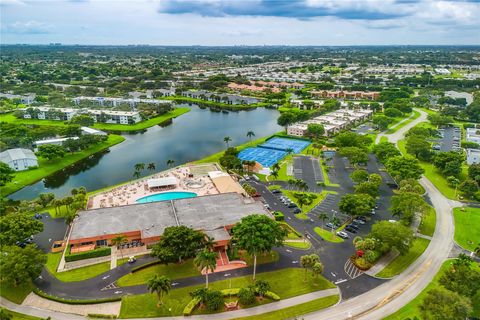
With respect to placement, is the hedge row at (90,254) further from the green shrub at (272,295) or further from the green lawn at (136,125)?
the green lawn at (136,125)

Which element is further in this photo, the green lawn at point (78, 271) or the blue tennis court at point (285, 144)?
the blue tennis court at point (285, 144)

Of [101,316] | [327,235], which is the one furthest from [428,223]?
[101,316]

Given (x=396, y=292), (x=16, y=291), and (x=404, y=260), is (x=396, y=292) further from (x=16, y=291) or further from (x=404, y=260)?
(x=16, y=291)

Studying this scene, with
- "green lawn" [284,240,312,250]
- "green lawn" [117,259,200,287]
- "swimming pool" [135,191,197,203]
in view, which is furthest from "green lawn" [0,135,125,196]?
"green lawn" [284,240,312,250]

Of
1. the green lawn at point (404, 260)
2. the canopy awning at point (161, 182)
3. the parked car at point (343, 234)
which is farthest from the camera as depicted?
the canopy awning at point (161, 182)

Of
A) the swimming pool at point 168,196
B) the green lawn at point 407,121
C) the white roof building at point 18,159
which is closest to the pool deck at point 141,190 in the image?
the swimming pool at point 168,196

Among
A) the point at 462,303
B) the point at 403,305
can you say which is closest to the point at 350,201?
the point at 403,305
